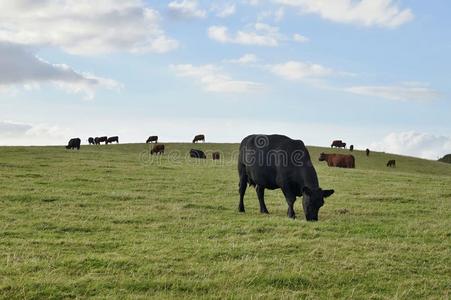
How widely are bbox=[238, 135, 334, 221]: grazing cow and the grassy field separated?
2.74 ft

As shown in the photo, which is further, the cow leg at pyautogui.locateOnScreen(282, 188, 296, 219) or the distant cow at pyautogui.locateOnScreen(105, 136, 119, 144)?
the distant cow at pyautogui.locateOnScreen(105, 136, 119, 144)

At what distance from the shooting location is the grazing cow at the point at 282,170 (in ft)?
52.4

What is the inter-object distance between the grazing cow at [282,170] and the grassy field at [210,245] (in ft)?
2.74

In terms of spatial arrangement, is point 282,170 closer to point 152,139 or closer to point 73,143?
point 73,143

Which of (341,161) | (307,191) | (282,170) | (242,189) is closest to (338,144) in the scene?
(341,161)

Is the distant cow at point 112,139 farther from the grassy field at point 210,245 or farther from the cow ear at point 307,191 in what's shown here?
the cow ear at point 307,191

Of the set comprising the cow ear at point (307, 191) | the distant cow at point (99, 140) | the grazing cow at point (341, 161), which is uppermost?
the distant cow at point (99, 140)

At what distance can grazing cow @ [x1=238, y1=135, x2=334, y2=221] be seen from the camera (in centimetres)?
1596

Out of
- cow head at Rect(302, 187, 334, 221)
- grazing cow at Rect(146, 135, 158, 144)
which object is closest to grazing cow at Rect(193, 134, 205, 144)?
grazing cow at Rect(146, 135, 158, 144)

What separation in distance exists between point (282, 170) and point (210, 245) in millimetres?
6055

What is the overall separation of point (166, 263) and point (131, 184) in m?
16.3

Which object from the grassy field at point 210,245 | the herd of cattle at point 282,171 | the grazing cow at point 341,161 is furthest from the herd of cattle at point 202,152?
the herd of cattle at point 282,171

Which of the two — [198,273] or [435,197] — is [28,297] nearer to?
[198,273]

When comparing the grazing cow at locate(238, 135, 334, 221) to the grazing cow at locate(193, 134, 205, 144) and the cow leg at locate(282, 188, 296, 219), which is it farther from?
the grazing cow at locate(193, 134, 205, 144)
